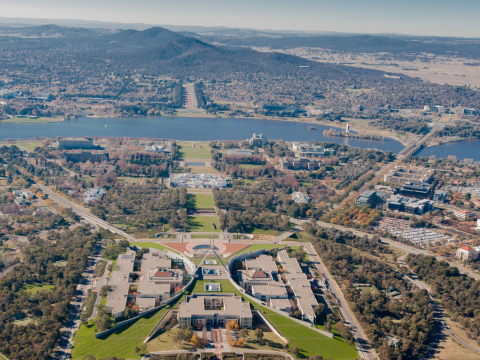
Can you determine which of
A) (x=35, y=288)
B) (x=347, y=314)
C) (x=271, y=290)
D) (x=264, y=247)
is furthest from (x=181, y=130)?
(x=347, y=314)

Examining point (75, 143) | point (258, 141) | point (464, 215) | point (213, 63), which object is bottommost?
point (464, 215)

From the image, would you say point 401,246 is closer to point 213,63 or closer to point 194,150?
point 194,150

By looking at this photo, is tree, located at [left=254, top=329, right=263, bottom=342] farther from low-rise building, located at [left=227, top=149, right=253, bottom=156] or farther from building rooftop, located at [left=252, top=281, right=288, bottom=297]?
low-rise building, located at [left=227, top=149, right=253, bottom=156]

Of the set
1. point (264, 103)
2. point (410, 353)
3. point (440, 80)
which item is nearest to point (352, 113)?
point (264, 103)

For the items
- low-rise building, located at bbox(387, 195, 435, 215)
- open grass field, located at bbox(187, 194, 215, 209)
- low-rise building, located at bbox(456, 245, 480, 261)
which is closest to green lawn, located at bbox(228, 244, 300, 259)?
open grass field, located at bbox(187, 194, 215, 209)

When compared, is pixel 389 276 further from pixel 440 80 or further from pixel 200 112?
pixel 440 80

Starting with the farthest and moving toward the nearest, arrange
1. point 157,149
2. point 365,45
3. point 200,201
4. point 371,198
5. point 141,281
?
1. point 365,45
2. point 157,149
3. point 371,198
4. point 200,201
5. point 141,281
